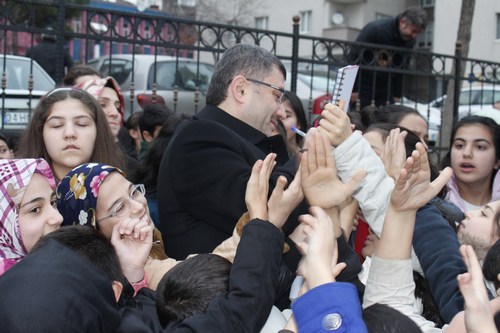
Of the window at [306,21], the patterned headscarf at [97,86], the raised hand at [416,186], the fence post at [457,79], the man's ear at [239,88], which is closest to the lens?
the raised hand at [416,186]

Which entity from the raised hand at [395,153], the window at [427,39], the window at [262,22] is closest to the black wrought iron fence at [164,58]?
the raised hand at [395,153]

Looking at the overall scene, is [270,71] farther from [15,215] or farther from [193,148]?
[15,215]

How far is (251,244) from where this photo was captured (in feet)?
7.13

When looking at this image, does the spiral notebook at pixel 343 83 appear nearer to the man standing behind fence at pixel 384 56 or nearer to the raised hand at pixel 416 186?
the raised hand at pixel 416 186

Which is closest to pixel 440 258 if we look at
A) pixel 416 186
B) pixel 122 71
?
pixel 416 186

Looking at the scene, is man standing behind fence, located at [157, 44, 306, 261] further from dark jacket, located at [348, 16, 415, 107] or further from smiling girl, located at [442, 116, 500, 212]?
dark jacket, located at [348, 16, 415, 107]

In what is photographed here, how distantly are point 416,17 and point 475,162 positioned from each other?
2755 mm

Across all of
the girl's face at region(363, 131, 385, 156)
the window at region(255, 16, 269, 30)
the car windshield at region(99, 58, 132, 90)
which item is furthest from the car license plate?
the window at region(255, 16, 269, 30)

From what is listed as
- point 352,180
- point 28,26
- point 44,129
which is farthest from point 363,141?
point 28,26

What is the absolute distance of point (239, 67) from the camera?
126 inches

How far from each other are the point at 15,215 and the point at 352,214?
1.32 metres

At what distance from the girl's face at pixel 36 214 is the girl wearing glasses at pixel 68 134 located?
2.21 feet

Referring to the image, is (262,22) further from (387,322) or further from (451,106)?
(387,322)

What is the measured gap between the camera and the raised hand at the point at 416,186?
2.21 meters
